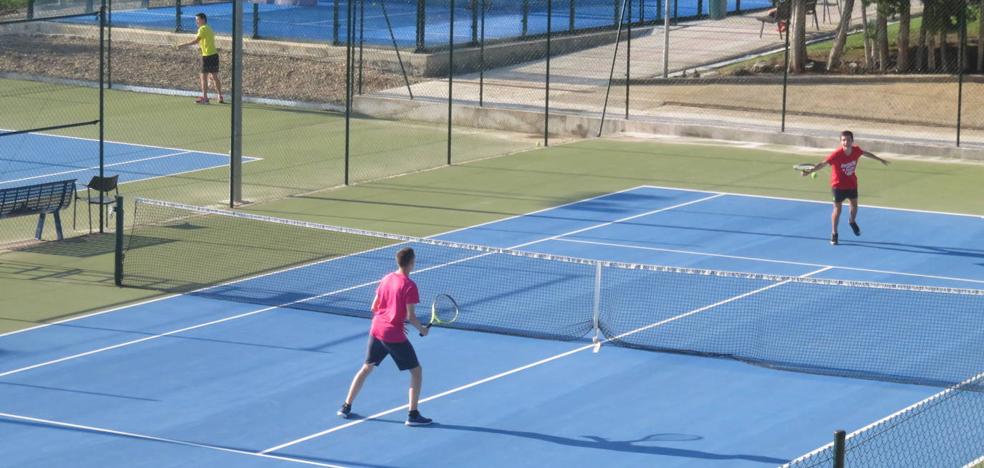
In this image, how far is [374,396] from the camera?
675 inches

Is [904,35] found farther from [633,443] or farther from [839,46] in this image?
[633,443]

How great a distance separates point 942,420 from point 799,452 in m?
1.73

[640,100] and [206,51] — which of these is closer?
[206,51]

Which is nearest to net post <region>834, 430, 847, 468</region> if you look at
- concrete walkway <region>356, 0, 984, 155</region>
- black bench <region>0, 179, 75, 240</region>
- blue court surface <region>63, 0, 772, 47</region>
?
black bench <region>0, 179, 75, 240</region>

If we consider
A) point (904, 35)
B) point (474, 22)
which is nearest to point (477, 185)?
point (474, 22)

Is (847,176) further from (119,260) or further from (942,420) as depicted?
(119,260)

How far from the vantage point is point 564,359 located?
1864 cm

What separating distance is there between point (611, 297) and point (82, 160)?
13.4 meters

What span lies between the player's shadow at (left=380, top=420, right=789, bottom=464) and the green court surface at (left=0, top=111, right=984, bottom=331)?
691 centimetres

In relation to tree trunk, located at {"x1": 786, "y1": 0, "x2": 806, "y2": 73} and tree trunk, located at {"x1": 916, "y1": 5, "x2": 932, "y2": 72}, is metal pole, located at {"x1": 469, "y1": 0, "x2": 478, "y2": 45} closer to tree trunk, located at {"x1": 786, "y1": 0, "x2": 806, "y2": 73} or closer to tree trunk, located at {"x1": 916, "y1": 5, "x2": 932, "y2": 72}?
tree trunk, located at {"x1": 786, "y1": 0, "x2": 806, "y2": 73}

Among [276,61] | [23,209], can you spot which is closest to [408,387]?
[23,209]

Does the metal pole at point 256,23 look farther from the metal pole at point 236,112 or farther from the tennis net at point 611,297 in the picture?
the tennis net at point 611,297

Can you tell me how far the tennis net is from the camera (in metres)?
18.9

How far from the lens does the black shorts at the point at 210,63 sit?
3709 cm
